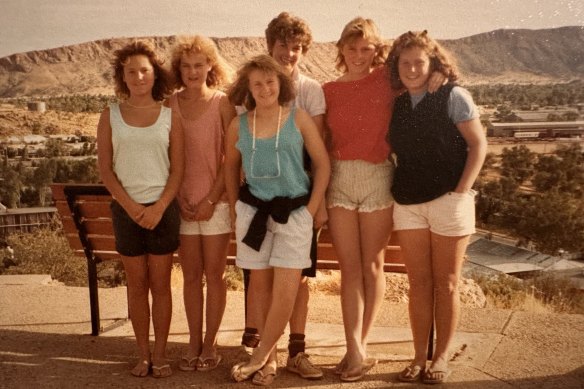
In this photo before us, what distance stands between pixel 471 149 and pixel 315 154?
821 mm

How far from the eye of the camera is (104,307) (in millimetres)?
5023

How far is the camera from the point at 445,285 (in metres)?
3.34

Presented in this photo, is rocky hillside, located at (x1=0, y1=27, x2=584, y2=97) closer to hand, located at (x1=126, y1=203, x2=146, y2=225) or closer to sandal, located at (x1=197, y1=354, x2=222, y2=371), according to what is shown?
sandal, located at (x1=197, y1=354, x2=222, y2=371)

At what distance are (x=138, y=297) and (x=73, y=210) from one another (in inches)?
37.6

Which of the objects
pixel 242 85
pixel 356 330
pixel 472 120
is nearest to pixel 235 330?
pixel 356 330

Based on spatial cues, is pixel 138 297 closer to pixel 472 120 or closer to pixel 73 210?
pixel 73 210

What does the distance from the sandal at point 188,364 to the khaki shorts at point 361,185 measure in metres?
1.23

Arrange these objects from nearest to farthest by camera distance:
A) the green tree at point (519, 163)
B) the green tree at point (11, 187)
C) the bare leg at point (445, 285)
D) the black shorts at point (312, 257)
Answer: the bare leg at point (445, 285) → the black shorts at point (312, 257) → the green tree at point (11, 187) → the green tree at point (519, 163)

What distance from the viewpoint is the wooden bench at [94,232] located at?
13.0ft

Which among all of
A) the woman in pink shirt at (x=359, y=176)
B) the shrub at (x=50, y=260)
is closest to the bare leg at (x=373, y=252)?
the woman in pink shirt at (x=359, y=176)

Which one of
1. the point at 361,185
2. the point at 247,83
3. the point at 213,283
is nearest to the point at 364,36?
the point at 247,83

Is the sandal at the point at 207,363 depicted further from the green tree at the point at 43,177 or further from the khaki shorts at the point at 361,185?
the green tree at the point at 43,177

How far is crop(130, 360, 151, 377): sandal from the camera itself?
11.5 ft

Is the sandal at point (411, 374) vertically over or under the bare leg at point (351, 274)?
under
